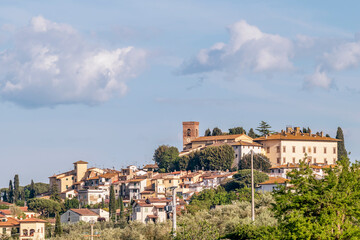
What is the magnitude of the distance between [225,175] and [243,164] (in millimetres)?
7089

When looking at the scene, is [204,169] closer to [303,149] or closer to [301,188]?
[303,149]

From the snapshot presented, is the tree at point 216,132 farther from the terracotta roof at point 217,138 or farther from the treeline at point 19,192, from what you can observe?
the treeline at point 19,192

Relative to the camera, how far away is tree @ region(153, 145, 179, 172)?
14712 cm

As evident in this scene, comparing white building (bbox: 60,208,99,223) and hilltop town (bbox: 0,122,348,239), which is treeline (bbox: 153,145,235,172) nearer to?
hilltop town (bbox: 0,122,348,239)

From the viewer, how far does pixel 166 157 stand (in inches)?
5812

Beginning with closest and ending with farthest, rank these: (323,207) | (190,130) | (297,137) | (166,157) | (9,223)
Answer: (323,207) < (9,223) < (297,137) < (166,157) < (190,130)

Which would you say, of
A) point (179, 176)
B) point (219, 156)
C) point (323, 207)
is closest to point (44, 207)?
point (179, 176)

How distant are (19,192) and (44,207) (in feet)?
86.8

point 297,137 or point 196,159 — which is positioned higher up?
→ point 297,137

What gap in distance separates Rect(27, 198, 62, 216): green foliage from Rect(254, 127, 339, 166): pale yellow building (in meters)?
41.8

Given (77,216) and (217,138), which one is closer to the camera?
(77,216)

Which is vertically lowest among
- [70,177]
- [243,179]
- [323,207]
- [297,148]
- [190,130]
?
[323,207]

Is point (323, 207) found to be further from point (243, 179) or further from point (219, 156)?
point (219, 156)

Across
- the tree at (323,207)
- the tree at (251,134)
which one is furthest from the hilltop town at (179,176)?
the tree at (323,207)
